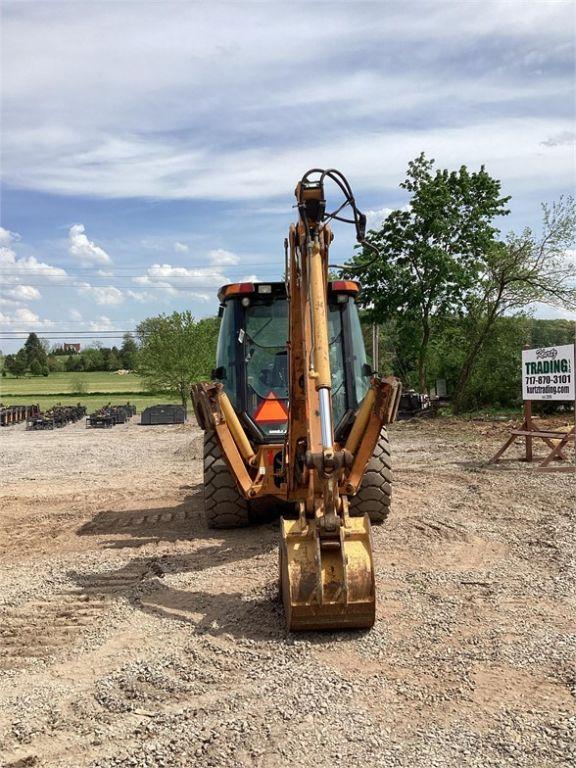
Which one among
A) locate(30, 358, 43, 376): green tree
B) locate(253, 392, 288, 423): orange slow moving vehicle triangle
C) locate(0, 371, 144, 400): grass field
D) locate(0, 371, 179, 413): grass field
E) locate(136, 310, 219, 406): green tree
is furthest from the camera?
locate(30, 358, 43, 376): green tree

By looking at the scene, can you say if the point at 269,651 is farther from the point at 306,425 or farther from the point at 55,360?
the point at 55,360

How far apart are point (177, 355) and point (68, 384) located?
35.9 meters

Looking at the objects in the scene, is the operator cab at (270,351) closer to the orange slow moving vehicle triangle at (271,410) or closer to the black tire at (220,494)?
the orange slow moving vehicle triangle at (271,410)

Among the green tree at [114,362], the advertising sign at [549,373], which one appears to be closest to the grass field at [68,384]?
the green tree at [114,362]

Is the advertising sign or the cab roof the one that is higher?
the cab roof

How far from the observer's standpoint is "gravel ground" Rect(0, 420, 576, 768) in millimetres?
3420

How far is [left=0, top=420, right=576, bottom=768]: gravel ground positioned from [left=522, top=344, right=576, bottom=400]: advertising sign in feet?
13.0

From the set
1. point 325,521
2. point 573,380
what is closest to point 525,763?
point 325,521

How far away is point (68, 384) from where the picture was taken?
63.3 metres

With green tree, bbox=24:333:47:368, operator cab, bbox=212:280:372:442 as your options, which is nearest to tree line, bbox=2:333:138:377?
green tree, bbox=24:333:47:368

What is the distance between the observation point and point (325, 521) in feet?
15.2

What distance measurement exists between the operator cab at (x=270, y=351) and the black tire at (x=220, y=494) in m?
0.58

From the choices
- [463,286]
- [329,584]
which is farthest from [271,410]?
[463,286]

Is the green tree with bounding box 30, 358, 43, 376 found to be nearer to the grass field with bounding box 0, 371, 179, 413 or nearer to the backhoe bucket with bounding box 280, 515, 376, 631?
the grass field with bounding box 0, 371, 179, 413
